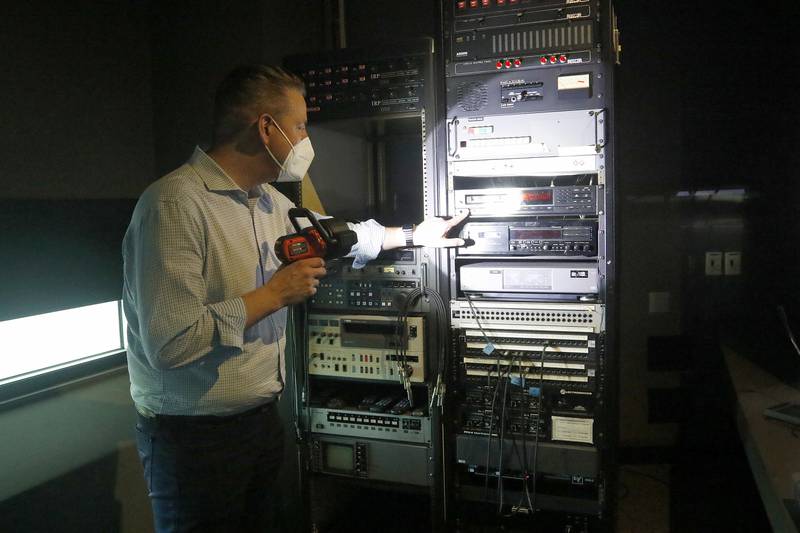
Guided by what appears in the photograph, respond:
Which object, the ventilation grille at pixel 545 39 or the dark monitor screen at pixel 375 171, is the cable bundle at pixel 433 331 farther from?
the ventilation grille at pixel 545 39

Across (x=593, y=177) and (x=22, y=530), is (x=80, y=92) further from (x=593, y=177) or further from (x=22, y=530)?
(x=593, y=177)

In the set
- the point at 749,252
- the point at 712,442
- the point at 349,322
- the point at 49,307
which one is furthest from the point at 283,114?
the point at 712,442

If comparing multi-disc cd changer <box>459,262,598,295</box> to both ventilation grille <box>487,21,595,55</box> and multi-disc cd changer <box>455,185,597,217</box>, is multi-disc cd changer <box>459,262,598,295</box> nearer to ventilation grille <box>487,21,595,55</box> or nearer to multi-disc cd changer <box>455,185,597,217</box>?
multi-disc cd changer <box>455,185,597,217</box>

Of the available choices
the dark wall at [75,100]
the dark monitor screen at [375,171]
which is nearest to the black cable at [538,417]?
the dark monitor screen at [375,171]

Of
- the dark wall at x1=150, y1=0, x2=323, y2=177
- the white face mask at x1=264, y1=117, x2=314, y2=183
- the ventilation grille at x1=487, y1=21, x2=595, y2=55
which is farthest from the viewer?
the dark wall at x1=150, y1=0, x2=323, y2=177

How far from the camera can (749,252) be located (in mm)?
2719

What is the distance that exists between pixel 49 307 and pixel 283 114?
1.02 metres

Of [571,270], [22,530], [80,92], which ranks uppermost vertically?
[80,92]

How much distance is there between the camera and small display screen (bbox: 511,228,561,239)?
1820 millimetres

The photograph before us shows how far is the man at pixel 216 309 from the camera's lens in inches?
48.1

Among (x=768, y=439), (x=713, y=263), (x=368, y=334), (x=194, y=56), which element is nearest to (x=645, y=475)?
(x=713, y=263)

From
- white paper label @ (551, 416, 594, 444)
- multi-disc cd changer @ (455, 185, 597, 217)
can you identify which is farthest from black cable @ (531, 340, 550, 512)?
multi-disc cd changer @ (455, 185, 597, 217)

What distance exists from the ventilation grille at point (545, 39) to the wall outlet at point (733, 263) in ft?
5.18

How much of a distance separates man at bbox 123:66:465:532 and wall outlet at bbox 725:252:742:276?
2267 mm
